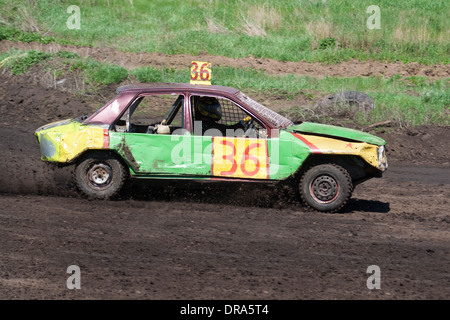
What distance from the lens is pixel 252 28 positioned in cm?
2277

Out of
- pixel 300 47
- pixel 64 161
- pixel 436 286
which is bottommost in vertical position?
pixel 436 286

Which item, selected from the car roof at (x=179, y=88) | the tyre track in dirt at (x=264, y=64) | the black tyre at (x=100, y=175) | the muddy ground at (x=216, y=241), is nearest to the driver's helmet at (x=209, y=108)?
the car roof at (x=179, y=88)

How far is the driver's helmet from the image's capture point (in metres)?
9.02

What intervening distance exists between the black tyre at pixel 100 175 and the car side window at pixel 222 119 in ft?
3.90

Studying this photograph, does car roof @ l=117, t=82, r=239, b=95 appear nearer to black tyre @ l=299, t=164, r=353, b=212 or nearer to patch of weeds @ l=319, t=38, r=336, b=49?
black tyre @ l=299, t=164, r=353, b=212

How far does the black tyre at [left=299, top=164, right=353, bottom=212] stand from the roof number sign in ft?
6.51

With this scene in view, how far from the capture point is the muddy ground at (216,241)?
20.1 feet

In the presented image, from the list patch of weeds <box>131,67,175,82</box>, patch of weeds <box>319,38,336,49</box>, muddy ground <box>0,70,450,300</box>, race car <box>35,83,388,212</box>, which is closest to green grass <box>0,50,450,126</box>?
patch of weeds <box>131,67,175,82</box>

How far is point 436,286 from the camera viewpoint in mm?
6285

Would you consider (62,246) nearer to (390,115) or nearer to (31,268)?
(31,268)

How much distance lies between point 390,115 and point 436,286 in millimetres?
8432

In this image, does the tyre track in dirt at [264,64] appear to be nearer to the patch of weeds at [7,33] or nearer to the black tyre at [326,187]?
the patch of weeds at [7,33]

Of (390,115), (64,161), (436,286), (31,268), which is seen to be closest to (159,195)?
(64,161)
